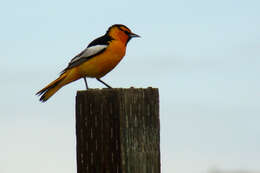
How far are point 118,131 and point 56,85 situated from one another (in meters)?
3.03

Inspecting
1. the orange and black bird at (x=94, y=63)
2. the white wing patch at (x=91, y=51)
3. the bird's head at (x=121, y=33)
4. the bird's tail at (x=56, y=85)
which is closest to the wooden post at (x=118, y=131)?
the bird's tail at (x=56, y=85)

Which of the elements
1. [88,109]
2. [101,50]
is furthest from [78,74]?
[88,109]

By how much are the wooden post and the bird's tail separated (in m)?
2.17

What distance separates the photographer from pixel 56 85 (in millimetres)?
5676

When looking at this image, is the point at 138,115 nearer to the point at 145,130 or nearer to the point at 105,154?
the point at 145,130

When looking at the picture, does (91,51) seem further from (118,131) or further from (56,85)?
(118,131)

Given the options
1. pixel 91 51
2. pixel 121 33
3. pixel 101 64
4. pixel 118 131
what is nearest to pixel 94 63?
pixel 101 64

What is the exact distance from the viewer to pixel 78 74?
591 cm

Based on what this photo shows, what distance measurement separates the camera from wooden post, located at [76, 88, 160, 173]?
279cm

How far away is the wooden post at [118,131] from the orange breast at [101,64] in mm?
2767

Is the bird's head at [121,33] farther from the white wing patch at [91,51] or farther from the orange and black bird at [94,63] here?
the white wing patch at [91,51]

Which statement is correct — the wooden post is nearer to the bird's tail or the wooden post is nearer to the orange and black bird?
the bird's tail

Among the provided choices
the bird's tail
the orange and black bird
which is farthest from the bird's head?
the bird's tail

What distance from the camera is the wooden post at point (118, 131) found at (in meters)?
2.79
